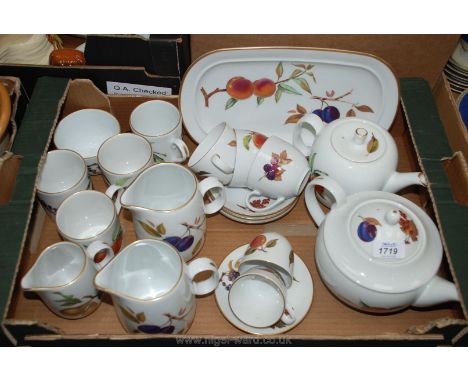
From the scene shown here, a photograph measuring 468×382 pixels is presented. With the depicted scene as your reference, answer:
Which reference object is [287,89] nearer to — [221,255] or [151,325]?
[221,255]

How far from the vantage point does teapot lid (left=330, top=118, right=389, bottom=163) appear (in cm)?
90

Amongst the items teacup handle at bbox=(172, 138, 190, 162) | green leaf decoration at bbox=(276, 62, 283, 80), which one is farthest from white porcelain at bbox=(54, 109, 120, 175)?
green leaf decoration at bbox=(276, 62, 283, 80)

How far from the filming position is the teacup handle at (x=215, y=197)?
0.88 meters

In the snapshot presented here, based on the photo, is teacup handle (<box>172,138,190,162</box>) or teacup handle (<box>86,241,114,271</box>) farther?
teacup handle (<box>172,138,190,162</box>)

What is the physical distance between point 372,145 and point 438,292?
30 centimetres

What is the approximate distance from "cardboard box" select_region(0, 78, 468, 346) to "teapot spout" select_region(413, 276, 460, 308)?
2cm

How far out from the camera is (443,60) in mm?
1093

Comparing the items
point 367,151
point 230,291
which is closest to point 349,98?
point 367,151

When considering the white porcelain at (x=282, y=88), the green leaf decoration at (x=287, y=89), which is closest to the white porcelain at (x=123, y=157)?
the white porcelain at (x=282, y=88)

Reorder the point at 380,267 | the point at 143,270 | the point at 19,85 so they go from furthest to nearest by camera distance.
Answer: the point at 19,85 < the point at 143,270 < the point at 380,267

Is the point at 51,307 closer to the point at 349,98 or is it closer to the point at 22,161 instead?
the point at 22,161

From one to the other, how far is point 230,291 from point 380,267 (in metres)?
0.28

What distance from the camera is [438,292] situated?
2.55ft

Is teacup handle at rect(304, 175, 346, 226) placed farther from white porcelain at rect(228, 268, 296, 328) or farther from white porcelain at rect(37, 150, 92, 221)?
white porcelain at rect(37, 150, 92, 221)
